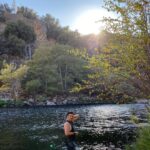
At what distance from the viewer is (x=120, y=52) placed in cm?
1113

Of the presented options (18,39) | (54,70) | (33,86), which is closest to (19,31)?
(18,39)

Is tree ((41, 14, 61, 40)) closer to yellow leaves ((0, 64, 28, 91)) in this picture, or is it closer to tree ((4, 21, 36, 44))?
tree ((4, 21, 36, 44))

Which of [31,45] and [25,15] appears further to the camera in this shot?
[25,15]

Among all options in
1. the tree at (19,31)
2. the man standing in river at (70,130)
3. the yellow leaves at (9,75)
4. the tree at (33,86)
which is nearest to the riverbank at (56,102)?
the tree at (33,86)

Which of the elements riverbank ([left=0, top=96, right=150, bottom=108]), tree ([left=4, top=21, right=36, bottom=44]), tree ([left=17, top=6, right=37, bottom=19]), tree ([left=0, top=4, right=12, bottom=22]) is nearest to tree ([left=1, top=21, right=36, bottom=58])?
tree ([left=4, top=21, right=36, bottom=44])

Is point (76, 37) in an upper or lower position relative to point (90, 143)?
upper

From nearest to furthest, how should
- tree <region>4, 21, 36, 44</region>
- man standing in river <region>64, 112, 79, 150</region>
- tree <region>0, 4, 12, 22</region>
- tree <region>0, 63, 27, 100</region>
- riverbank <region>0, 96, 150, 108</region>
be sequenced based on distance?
1. man standing in river <region>64, 112, 79, 150</region>
2. riverbank <region>0, 96, 150, 108</region>
3. tree <region>0, 63, 27, 100</region>
4. tree <region>4, 21, 36, 44</region>
5. tree <region>0, 4, 12, 22</region>

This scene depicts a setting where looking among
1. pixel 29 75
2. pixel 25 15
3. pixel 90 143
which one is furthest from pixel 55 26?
pixel 90 143

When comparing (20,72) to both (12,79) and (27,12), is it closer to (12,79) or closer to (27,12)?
(12,79)

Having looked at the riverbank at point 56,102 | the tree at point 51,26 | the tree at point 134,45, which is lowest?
the riverbank at point 56,102

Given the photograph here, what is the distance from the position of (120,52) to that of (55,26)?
14649 cm

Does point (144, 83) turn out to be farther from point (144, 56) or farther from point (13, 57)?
point (13, 57)

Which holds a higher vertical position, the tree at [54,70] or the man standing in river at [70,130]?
the tree at [54,70]

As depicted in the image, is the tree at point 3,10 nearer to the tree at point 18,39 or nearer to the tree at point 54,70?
the tree at point 18,39
